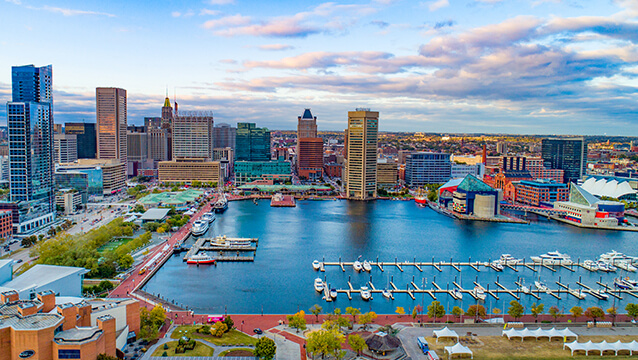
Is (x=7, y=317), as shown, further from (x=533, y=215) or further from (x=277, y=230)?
(x=533, y=215)

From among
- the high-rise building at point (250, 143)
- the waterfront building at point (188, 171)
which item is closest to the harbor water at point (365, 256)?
the waterfront building at point (188, 171)

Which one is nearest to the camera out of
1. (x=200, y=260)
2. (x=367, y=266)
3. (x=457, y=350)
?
(x=457, y=350)

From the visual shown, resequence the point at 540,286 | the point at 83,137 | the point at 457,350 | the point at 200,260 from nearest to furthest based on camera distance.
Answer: the point at 457,350
the point at 540,286
the point at 200,260
the point at 83,137

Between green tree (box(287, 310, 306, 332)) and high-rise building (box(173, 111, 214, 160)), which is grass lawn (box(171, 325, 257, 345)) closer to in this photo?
green tree (box(287, 310, 306, 332))

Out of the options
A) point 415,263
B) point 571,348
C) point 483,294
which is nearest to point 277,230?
point 415,263

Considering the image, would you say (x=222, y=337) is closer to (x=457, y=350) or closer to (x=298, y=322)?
(x=298, y=322)

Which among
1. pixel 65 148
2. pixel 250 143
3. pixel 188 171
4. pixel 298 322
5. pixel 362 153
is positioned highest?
pixel 250 143

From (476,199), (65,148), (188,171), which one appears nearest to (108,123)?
(65,148)
